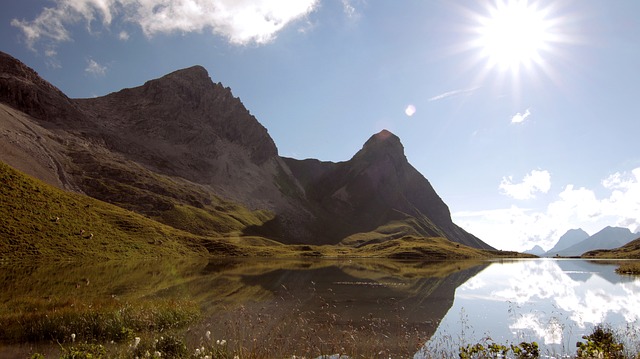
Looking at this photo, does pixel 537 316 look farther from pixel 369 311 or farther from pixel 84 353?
pixel 84 353

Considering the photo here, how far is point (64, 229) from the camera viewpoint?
88.8 metres

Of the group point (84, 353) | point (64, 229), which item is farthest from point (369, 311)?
point (64, 229)

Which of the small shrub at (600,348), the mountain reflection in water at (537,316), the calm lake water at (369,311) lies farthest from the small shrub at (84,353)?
the small shrub at (600,348)

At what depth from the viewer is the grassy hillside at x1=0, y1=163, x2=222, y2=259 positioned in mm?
77750

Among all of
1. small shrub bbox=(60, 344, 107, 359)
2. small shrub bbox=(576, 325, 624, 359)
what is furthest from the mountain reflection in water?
small shrub bbox=(60, 344, 107, 359)

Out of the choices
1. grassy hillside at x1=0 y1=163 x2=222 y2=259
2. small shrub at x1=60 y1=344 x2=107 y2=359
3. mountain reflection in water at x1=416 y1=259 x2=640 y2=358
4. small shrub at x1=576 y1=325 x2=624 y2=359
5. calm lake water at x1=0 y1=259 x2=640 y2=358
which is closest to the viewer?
small shrub at x1=60 y1=344 x2=107 y2=359

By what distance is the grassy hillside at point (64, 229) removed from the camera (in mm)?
77750

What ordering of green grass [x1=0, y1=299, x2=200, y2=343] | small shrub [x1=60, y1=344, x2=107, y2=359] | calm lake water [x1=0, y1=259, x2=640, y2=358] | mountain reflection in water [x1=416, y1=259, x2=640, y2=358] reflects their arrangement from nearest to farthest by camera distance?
1. small shrub [x1=60, y1=344, x2=107, y2=359]
2. calm lake water [x1=0, y1=259, x2=640, y2=358]
3. green grass [x1=0, y1=299, x2=200, y2=343]
4. mountain reflection in water [x1=416, y1=259, x2=640, y2=358]

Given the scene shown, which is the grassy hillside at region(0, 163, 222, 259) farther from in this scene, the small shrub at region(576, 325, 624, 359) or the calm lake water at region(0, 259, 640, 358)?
the small shrub at region(576, 325, 624, 359)

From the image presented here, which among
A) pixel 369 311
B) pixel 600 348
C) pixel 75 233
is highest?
pixel 600 348

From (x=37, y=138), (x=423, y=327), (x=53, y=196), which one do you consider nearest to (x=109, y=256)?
(x=53, y=196)

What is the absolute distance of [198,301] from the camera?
34.8 metres

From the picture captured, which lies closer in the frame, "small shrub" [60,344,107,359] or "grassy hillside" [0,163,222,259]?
"small shrub" [60,344,107,359]

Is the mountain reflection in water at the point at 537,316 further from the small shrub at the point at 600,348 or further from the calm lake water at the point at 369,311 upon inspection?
the small shrub at the point at 600,348
